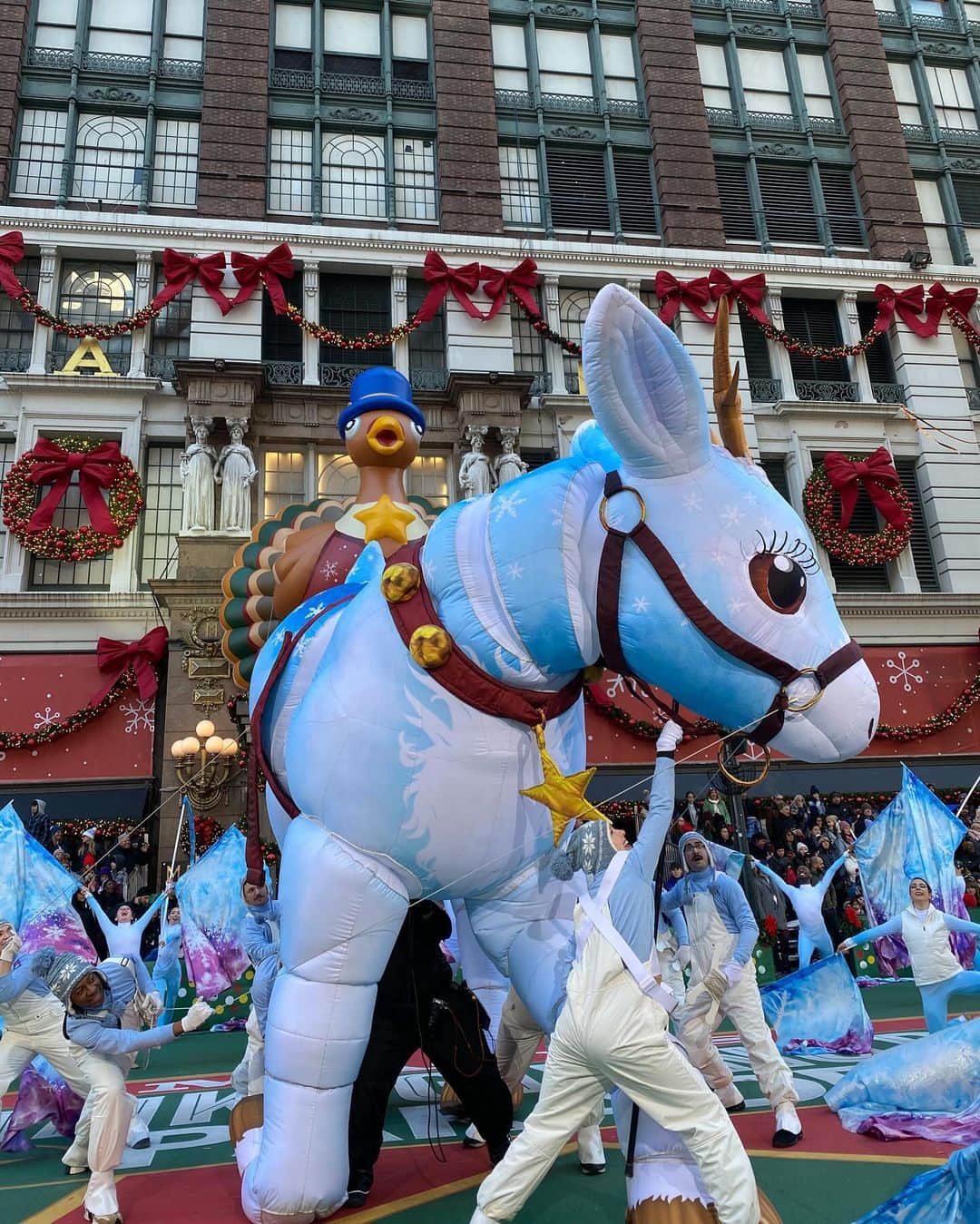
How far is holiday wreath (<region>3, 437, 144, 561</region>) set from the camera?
1512cm

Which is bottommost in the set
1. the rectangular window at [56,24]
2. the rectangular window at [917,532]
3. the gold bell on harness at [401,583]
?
the gold bell on harness at [401,583]

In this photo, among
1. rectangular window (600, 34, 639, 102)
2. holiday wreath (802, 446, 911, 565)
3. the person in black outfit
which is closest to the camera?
the person in black outfit

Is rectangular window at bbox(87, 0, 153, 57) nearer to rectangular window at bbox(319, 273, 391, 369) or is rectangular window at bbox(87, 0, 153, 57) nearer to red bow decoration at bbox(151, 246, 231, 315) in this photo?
red bow decoration at bbox(151, 246, 231, 315)

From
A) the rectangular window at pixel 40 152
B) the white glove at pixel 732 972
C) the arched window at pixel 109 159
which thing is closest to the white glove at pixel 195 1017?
the white glove at pixel 732 972

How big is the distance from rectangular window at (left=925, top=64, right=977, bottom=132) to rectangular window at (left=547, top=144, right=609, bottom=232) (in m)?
9.03

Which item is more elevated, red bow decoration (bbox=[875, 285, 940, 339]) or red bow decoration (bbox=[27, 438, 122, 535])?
red bow decoration (bbox=[875, 285, 940, 339])

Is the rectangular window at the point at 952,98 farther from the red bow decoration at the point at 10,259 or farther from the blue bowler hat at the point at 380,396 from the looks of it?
the blue bowler hat at the point at 380,396

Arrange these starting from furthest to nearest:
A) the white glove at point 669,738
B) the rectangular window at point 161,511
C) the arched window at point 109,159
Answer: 1. the arched window at point 109,159
2. the rectangular window at point 161,511
3. the white glove at point 669,738

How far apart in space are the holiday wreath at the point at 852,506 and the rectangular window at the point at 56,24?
1774 cm

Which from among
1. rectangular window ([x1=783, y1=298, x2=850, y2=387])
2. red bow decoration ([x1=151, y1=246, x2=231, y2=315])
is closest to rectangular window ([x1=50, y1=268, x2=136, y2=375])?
red bow decoration ([x1=151, y1=246, x2=231, y2=315])

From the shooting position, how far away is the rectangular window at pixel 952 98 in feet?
71.7

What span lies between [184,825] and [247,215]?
11.8 m

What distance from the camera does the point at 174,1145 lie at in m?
4.91

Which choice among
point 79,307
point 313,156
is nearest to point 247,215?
point 313,156
